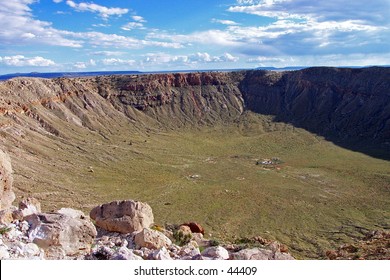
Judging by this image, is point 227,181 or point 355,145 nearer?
point 227,181

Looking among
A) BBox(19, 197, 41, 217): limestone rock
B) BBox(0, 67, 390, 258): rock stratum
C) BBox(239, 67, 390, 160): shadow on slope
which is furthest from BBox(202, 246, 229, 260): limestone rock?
BBox(239, 67, 390, 160): shadow on slope

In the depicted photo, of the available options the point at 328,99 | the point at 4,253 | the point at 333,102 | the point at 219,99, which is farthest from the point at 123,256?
the point at 219,99

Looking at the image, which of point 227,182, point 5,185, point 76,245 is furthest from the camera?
point 227,182

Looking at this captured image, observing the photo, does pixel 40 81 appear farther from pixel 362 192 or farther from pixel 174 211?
pixel 362 192

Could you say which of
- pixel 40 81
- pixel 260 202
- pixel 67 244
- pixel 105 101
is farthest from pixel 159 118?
pixel 67 244

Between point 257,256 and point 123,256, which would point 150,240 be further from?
point 257,256

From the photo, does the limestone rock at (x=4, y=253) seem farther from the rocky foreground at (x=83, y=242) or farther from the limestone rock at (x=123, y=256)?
the limestone rock at (x=123, y=256)
